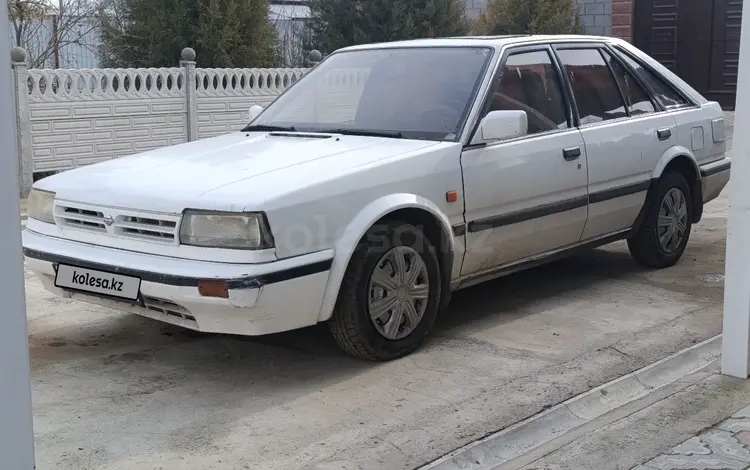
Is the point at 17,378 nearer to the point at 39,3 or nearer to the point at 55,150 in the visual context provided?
the point at 55,150

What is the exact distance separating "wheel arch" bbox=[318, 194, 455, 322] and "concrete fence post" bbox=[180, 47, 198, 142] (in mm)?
7639

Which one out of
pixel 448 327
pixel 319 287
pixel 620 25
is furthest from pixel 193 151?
pixel 620 25

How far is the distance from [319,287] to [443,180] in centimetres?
101

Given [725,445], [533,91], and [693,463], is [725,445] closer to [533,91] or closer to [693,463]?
[693,463]

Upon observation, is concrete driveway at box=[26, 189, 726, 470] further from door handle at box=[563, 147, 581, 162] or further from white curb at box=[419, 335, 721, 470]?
→ door handle at box=[563, 147, 581, 162]

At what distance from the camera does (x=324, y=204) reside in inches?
169

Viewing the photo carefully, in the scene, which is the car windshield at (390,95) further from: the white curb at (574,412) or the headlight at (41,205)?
the white curb at (574,412)

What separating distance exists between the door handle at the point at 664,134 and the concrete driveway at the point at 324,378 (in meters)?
1.02

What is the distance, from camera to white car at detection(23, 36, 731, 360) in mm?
4164

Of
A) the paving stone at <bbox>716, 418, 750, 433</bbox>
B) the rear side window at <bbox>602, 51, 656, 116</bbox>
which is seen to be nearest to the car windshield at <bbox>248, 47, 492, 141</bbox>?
the rear side window at <bbox>602, 51, 656, 116</bbox>

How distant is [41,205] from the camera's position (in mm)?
4824

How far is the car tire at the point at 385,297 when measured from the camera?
4.48 m

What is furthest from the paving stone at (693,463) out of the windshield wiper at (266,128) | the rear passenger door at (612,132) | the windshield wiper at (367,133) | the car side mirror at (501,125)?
the windshield wiper at (266,128)

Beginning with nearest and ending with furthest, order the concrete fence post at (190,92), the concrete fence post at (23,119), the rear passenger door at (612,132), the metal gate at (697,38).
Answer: the rear passenger door at (612,132) < the concrete fence post at (23,119) < the concrete fence post at (190,92) < the metal gate at (697,38)
